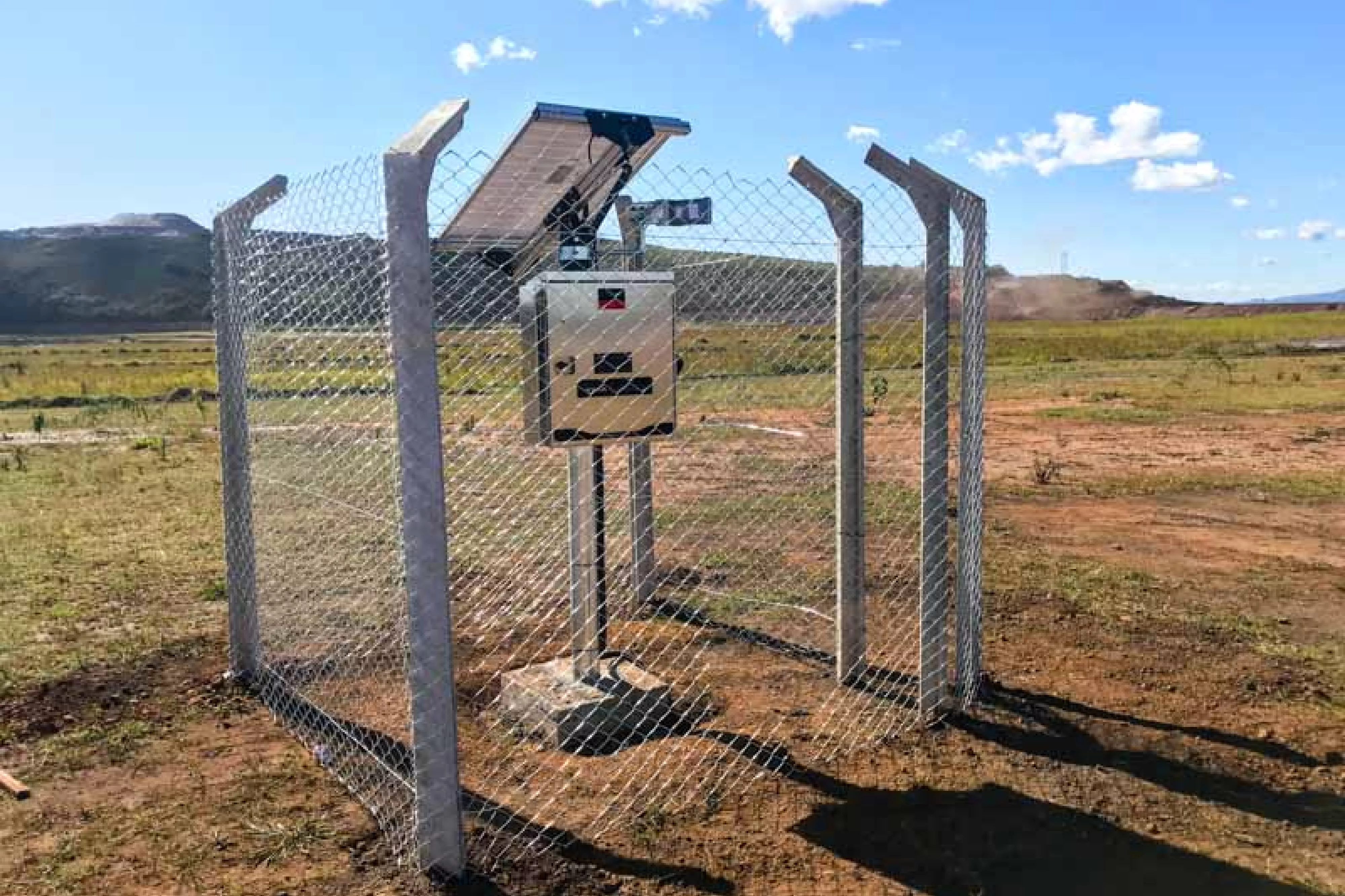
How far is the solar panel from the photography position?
3971 millimetres

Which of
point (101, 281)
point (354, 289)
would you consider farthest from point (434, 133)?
point (101, 281)

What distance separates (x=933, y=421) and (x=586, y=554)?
168 cm

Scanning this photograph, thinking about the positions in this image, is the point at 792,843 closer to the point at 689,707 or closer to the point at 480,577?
the point at 689,707

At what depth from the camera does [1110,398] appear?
2089 cm

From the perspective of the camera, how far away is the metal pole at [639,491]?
5480mm

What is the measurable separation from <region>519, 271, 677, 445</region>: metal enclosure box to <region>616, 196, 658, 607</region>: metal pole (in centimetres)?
98

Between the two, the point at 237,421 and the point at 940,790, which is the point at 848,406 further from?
the point at 237,421

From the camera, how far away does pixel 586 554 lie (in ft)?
15.2

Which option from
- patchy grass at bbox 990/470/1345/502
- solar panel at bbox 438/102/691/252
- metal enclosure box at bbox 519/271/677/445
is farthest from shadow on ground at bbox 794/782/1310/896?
patchy grass at bbox 990/470/1345/502

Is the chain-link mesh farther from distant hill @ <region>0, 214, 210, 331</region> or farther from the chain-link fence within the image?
distant hill @ <region>0, 214, 210, 331</region>

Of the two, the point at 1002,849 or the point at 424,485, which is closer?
the point at 424,485

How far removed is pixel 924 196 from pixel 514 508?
606 centimetres

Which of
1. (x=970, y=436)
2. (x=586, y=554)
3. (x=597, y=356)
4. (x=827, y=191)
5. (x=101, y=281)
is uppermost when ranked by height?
(x=101, y=281)

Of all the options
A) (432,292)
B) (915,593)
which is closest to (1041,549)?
(915,593)
